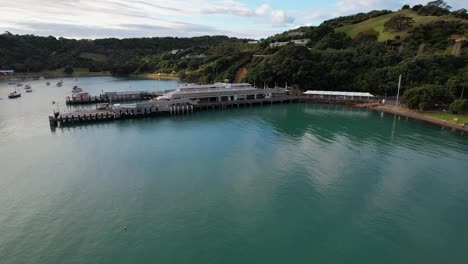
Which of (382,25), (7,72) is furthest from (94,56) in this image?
(382,25)

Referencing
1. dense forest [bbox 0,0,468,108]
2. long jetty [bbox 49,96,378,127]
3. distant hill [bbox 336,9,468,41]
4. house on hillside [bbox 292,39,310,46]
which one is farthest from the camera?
house on hillside [bbox 292,39,310,46]

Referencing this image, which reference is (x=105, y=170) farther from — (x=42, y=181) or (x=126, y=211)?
(x=126, y=211)

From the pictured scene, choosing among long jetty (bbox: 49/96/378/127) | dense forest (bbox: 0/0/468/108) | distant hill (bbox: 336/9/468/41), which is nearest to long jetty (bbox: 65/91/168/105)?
long jetty (bbox: 49/96/378/127)

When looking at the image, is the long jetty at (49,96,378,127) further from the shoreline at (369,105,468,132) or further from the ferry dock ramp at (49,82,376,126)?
the shoreline at (369,105,468,132)

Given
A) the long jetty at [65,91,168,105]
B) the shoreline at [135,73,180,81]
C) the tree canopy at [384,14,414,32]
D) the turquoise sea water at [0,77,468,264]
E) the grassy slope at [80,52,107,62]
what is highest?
the tree canopy at [384,14,414,32]

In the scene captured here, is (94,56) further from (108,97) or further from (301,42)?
(301,42)
